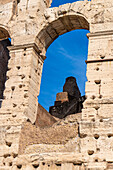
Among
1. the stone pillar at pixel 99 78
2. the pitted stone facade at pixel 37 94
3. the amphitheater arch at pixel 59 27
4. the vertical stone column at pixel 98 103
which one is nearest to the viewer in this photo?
the vertical stone column at pixel 98 103

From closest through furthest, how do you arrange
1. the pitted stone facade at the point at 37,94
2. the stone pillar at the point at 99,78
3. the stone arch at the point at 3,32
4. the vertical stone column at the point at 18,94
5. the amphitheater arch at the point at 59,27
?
Result: 1. the pitted stone facade at the point at 37,94
2. the stone pillar at the point at 99,78
3. the vertical stone column at the point at 18,94
4. the amphitheater arch at the point at 59,27
5. the stone arch at the point at 3,32

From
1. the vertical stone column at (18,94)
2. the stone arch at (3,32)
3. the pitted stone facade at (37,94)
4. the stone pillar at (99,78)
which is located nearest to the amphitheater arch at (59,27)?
the pitted stone facade at (37,94)

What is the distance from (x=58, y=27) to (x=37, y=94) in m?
2.47

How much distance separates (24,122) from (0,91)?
5459 mm

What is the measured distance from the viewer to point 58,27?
35.4ft

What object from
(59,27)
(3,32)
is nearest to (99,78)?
(59,27)

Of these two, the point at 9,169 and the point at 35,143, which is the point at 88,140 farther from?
the point at 9,169

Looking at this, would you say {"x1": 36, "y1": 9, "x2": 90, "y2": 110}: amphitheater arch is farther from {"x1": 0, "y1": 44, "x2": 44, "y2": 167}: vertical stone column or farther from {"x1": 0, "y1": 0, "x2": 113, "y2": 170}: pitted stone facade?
{"x1": 0, "y1": 44, "x2": 44, "y2": 167}: vertical stone column

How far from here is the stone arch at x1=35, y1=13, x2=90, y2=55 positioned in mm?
10438

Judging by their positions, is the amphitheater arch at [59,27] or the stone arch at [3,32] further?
Result: the stone arch at [3,32]

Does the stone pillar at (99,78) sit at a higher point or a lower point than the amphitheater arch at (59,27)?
lower

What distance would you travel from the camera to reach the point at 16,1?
11.6 meters

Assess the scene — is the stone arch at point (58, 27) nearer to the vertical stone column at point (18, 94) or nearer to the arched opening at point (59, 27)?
the arched opening at point (59, 27)

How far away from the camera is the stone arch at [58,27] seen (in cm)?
1044
